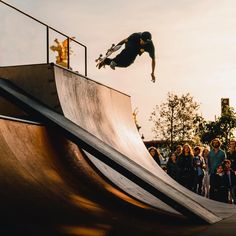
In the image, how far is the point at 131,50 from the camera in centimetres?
1158

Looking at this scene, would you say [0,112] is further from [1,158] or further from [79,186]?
[1,158]

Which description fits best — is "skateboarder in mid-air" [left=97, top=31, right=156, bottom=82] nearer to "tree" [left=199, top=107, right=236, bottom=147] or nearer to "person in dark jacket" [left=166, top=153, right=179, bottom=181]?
"person in dark jacket" [left=166, top=153, right=179, bottom=181]

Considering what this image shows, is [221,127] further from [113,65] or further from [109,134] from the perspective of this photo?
[109,134]

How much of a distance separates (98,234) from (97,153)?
115cm

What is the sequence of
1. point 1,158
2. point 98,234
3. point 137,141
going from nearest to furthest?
1. point 98,234
2. point 1,158
3. point 137,141

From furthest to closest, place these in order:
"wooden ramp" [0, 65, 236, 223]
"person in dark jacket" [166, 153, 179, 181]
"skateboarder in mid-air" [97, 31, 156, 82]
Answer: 1. "skateboarder in mid-air" [97, 31, 156, 82]
2. "person in dark jacket" [166, 153, 179, 181]
3. "wooden ramp" [0, 65, 236, 223]

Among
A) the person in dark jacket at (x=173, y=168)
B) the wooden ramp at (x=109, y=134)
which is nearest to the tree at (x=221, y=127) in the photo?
the person in dark jacket at (x=173, y=168)

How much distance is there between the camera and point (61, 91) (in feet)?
24.2

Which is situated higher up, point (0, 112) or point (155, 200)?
point (0, 112)

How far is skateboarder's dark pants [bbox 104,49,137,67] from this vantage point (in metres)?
11.5

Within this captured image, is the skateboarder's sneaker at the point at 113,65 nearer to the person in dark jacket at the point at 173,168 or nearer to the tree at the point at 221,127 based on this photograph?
the person in dark jacket at the point at 173,168

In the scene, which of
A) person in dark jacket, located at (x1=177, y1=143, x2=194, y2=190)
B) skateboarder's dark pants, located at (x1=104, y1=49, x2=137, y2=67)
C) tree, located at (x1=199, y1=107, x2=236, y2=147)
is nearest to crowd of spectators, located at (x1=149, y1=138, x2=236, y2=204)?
person in dark jacket, located at (x1=177, y1=143, x2=194, y2=190)

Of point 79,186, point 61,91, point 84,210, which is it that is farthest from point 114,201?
point 61,91

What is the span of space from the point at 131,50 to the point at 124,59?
0.25 meters
